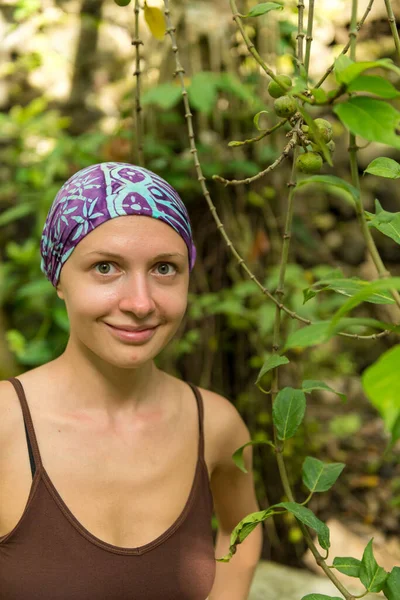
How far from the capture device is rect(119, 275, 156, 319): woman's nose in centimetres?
127

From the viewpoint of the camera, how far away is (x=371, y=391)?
601 millimetres

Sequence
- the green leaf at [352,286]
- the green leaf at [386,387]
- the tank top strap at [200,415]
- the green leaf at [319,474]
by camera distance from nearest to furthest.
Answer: the green leaf at [386,387] < the green leaf at [352,286] < the green leaf at [319,474] < the tank top strap at [200,415]

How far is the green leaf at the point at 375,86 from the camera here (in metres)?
0.72

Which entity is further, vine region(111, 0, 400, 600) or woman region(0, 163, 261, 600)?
woman region(0, 163, 261, 600)

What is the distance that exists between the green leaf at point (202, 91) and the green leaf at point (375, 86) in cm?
157

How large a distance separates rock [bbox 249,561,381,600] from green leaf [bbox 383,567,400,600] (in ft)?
3.88

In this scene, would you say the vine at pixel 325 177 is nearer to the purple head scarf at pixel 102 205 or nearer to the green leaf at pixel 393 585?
the green leaf at pixel 393 585

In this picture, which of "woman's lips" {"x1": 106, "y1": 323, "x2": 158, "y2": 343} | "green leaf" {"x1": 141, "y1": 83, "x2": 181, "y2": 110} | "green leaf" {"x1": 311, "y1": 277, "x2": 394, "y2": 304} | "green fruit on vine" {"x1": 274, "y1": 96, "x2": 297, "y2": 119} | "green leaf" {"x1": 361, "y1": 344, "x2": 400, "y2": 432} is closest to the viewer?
"green leaf" {"x1": 361, "y1": 344, "x2": 400, "y2": 432}

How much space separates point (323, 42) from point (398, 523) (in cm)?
226

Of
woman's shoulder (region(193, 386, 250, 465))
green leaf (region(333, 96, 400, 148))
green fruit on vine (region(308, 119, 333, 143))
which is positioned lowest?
woman's shoulder (region(193, 386, 250, 465))

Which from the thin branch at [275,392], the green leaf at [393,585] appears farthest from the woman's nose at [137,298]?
the green leaf at [393,585]

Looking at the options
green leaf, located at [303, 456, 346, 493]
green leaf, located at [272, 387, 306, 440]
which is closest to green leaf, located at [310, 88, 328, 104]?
green leaf, located at [272, 387, 306, 440]

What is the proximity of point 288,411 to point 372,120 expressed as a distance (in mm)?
556

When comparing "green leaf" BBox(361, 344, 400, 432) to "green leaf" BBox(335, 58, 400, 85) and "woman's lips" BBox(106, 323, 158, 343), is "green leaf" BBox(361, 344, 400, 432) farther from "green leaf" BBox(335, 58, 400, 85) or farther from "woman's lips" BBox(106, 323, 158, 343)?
"woman's lips" BBox(106, 323, 158, 343)
